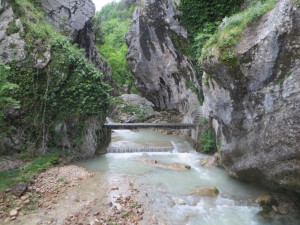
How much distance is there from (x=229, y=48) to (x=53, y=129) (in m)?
8.72

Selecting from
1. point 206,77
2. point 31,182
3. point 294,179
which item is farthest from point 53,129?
point 294,179

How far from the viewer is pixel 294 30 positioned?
18.8 feet

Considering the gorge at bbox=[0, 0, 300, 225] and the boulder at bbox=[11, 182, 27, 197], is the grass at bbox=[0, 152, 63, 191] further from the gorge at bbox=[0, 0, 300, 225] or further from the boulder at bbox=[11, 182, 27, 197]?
the boulder at bbox=[11, 182, 27, 197]

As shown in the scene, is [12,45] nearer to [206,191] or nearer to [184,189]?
[184,189]

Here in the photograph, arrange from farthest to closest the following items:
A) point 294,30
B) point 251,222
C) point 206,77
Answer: point 206,77
point 251,222
point 294,30

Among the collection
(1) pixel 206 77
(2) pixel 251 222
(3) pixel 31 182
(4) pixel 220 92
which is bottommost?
(2) pixel 251 222

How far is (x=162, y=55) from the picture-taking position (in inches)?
845

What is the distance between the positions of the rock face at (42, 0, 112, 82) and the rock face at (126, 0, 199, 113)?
3.98m

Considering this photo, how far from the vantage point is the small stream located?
6555 mm

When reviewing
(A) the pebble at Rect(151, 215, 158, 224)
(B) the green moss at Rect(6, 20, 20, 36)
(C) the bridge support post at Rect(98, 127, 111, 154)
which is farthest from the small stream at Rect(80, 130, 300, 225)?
(B) the green moss at Rect(6, 20, 20, 36)

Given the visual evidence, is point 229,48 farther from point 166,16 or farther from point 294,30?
point 166,16

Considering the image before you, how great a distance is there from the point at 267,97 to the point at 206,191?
379 cm

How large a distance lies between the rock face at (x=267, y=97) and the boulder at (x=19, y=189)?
7.10 m

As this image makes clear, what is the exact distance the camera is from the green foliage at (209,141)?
1308 centimetres
